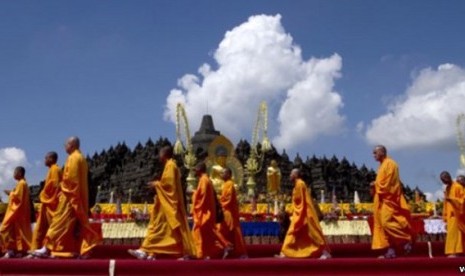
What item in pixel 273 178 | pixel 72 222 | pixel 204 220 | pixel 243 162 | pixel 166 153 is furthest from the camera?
pixel 243 162

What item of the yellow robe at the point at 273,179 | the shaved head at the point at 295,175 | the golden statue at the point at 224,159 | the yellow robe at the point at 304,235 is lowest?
the yellow robe at the point at 304,235

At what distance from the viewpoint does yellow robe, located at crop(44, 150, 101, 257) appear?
298 inches

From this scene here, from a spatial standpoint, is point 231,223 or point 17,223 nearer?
point 17,223

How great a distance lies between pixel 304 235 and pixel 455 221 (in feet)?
9.58

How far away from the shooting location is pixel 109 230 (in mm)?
14859

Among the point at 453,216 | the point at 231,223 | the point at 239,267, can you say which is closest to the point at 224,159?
the point at 231,223

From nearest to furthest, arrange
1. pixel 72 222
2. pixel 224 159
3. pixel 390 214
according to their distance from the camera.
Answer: pixel 72 222 < pixel 390 214 < pixel 224 159

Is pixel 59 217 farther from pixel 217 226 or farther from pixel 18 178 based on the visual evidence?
pixel 217 226

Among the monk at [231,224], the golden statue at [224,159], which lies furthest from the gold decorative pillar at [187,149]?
the monk at [231,224]

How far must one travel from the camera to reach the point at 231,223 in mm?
9648

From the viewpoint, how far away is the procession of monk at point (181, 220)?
7.67 m

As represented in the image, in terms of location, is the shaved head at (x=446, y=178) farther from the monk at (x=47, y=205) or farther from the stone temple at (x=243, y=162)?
the stone temple at (x=243, y=162)

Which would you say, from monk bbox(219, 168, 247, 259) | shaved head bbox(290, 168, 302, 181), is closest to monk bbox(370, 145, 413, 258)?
shaved head bbox(290, 168, 302, 181)

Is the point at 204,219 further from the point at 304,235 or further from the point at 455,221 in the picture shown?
the point at 455,221
